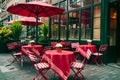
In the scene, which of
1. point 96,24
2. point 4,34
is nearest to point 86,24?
point 96,24

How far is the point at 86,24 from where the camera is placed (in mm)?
10539

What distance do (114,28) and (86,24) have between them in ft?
5.54

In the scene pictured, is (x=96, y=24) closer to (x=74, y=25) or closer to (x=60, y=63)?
(x=74, y=25)

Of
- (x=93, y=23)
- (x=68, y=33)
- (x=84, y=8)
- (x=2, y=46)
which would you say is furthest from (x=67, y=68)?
(x=2, y=46)

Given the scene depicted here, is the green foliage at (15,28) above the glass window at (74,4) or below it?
below

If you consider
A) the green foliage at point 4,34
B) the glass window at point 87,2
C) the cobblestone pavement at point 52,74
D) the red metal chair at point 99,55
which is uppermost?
the glass window at point 87,2

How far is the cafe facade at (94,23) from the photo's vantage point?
902 centimetres

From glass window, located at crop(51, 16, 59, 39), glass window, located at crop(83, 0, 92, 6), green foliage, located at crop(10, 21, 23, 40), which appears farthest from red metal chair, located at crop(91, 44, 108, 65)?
green foliage, located at crop(10, 21, 23, 40)

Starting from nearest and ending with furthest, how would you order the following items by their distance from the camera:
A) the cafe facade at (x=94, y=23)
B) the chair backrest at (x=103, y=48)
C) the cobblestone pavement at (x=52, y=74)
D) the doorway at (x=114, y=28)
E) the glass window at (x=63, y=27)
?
the cobblestone pavement at (x=52, y=74) < the chair backrest at (x=103, y=48) < the cafe facade at (x=94, y=23) < the doorway at (x=114, y=28) < the glass window at (x=63, y=27)

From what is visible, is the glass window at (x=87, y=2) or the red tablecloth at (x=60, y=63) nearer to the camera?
the red tablecloth at (x=60, y=63)

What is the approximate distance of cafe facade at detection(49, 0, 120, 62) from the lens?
902 centimetres

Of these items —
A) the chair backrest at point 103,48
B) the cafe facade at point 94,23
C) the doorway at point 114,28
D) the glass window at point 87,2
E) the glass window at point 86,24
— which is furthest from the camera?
the glass window at point 86,24

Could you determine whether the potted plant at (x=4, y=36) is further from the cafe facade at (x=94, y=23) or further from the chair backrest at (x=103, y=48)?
the chair backrest at (x=103, y=48)

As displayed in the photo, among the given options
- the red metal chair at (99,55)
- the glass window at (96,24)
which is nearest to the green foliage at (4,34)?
the glass window at (96,24)
